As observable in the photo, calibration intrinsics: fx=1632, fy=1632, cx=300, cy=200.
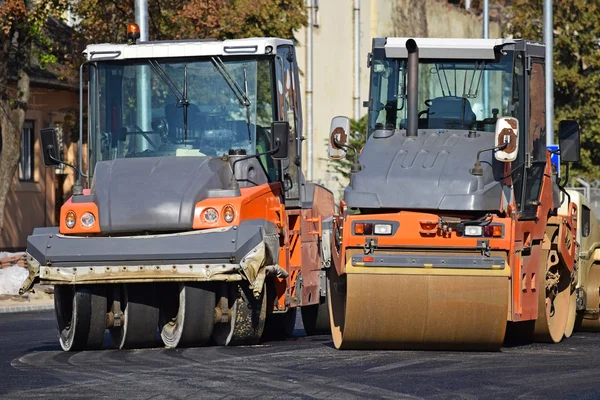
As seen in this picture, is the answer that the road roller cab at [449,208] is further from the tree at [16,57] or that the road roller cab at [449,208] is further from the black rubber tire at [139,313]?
the tree at [16,57]

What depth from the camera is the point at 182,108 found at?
1673cm

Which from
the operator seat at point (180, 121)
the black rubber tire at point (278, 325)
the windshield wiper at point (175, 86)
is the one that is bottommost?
the black rubber tire at point (278, 325)

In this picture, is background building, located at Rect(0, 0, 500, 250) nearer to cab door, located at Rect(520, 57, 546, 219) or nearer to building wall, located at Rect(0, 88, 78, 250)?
building wall, located at Rect(0, 88, 78, 250)

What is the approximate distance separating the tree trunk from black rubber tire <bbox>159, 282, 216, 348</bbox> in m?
15.3

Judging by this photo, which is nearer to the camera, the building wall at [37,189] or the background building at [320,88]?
the building wall at [37,189]

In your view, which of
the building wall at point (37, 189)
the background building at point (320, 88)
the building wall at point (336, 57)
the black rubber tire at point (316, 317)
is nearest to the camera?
the black rubber tire at point (316, 317)

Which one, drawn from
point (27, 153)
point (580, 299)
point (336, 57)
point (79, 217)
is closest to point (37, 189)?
point (27, 153)

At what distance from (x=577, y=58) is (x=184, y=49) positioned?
3148cm

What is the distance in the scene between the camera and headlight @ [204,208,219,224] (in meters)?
15.2

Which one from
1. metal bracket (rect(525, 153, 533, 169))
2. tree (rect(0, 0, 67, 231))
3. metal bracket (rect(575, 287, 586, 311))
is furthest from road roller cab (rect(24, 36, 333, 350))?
tree (rect(0, 0, 67, 231))

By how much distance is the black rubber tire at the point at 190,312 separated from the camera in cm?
1520

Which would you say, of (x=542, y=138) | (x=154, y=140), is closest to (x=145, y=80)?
(x=154, y=140)

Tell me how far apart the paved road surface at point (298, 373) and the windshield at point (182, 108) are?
2.16 m

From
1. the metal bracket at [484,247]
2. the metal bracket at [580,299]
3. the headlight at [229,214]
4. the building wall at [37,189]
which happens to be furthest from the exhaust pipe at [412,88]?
the building wall at [37,189]
